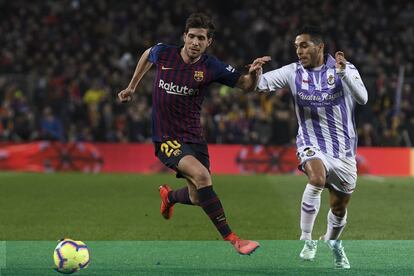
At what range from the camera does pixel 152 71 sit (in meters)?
24.6

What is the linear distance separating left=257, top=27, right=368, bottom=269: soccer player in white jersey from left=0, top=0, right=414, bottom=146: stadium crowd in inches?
553

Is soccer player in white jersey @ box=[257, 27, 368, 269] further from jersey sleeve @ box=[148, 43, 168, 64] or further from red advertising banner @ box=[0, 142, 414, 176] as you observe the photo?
red advertising banner @ box=[0, 142, 414, 176]

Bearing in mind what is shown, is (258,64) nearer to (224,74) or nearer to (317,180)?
(224,74)

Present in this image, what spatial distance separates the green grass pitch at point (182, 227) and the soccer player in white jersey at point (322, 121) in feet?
1.72

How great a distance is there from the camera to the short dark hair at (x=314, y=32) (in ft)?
27.0

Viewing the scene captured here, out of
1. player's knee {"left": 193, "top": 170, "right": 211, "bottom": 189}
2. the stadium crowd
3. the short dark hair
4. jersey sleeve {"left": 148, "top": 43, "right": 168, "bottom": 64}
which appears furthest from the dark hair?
the stadium crowd

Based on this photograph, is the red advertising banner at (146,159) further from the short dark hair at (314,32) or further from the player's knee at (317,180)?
the player's knee at (317,180)

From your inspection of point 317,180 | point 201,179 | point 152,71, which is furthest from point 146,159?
point 317,180

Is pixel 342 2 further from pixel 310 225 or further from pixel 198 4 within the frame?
pixel 310 225

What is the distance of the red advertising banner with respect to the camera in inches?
872

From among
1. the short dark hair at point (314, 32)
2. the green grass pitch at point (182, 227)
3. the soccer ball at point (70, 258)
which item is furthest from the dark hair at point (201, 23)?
the soccer ball at point (70, 258)

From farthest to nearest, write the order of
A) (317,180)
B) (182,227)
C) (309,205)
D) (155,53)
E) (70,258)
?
1. (182,227)
2. (155,53)
3. (309,205)
4. (317,180)
5. (70,258)

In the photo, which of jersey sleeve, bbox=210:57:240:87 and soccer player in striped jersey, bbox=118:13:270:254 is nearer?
soccer player in striped jersey, bbox=118:13:270:254

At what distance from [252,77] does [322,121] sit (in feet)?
2.54
